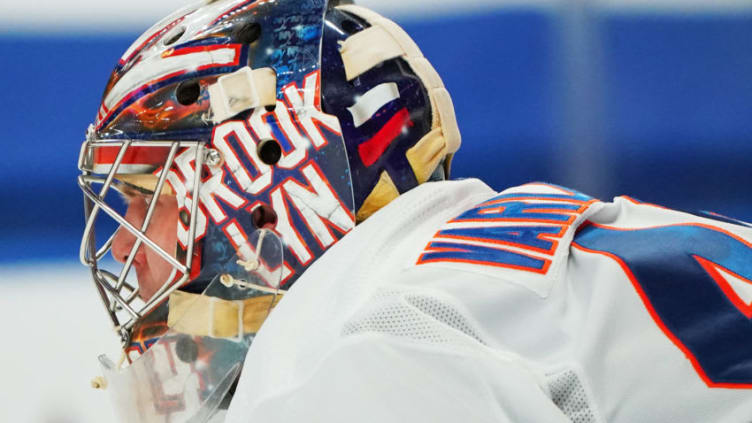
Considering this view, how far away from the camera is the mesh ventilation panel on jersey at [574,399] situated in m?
0.88

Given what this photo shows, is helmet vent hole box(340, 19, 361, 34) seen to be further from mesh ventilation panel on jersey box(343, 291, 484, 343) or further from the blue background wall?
the blue background wall

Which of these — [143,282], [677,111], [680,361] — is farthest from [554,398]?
[677,111]

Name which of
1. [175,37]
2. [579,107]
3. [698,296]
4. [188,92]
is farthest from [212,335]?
[579,107]

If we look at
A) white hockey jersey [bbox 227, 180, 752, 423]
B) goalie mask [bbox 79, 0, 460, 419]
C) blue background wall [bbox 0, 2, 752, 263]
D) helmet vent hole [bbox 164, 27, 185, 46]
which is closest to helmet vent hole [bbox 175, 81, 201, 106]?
goalie mask [bbox 79, 0, 460, 419]

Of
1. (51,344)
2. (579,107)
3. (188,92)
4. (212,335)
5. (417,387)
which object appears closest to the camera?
(417,387)

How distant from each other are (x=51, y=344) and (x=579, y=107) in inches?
75.9

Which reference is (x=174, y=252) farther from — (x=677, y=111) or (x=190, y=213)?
(x=677, y=111)

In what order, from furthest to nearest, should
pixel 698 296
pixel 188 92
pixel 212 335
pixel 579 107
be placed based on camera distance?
pixel 579 107
pixel 188 92
pixel 212 335
pixel 698 296

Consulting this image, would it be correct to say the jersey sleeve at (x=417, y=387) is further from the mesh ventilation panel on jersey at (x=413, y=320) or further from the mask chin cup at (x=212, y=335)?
the mask chin cup at (x=212, y=335)

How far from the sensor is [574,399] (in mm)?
880

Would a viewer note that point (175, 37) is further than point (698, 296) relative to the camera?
Yes

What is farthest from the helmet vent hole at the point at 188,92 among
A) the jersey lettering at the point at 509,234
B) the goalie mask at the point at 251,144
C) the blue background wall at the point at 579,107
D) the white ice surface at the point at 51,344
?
the blue background wall at the point at 579,107

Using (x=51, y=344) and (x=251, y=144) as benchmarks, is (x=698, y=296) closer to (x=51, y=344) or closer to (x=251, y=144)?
(x=251, y=144)

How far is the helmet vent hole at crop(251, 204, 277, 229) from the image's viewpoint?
1.18 metres
